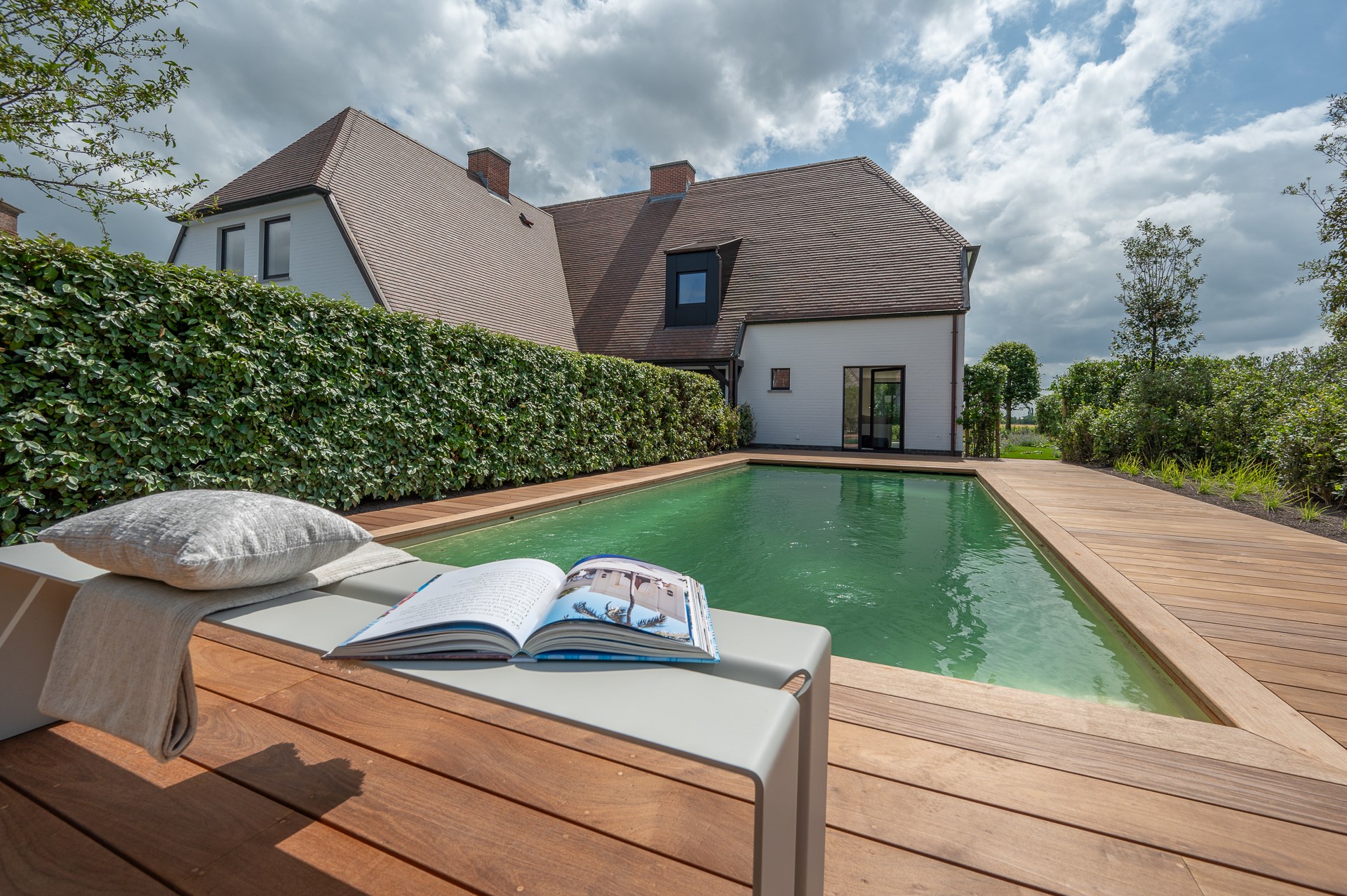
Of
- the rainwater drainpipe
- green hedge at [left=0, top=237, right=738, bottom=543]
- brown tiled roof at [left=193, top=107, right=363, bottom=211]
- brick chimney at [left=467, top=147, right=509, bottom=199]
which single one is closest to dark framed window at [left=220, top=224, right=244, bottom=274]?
brown tiled roof at [left=193, top=107, right=363, bottom=211]

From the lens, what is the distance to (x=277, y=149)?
12227 millimetres

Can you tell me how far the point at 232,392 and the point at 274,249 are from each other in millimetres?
9426

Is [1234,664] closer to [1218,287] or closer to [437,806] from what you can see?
[437,806]

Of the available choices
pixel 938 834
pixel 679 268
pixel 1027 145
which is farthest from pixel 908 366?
pixel 938 834

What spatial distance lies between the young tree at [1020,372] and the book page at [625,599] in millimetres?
23434

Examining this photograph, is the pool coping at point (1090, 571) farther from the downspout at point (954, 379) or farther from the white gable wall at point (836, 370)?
the white gable wall at point (836, 370)

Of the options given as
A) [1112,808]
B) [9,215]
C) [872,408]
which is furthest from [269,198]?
[1112,808]

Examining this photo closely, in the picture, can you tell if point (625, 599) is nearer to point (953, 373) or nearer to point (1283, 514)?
point (1283, 514)

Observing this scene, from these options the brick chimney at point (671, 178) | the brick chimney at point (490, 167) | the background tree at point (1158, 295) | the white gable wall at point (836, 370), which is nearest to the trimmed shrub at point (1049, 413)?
the background tree at point (1158, 295)

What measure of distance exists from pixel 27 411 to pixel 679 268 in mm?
12330

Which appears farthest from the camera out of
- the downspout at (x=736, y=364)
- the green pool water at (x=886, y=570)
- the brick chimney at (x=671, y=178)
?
the brick chimney at (x=671, y=178)

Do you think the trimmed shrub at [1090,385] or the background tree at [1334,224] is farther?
the trimmed shrub at [1090,385]

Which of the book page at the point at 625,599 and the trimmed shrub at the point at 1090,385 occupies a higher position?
Result: the trimmed shrub at the point at 1090,385

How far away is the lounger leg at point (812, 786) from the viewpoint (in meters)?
0.78
